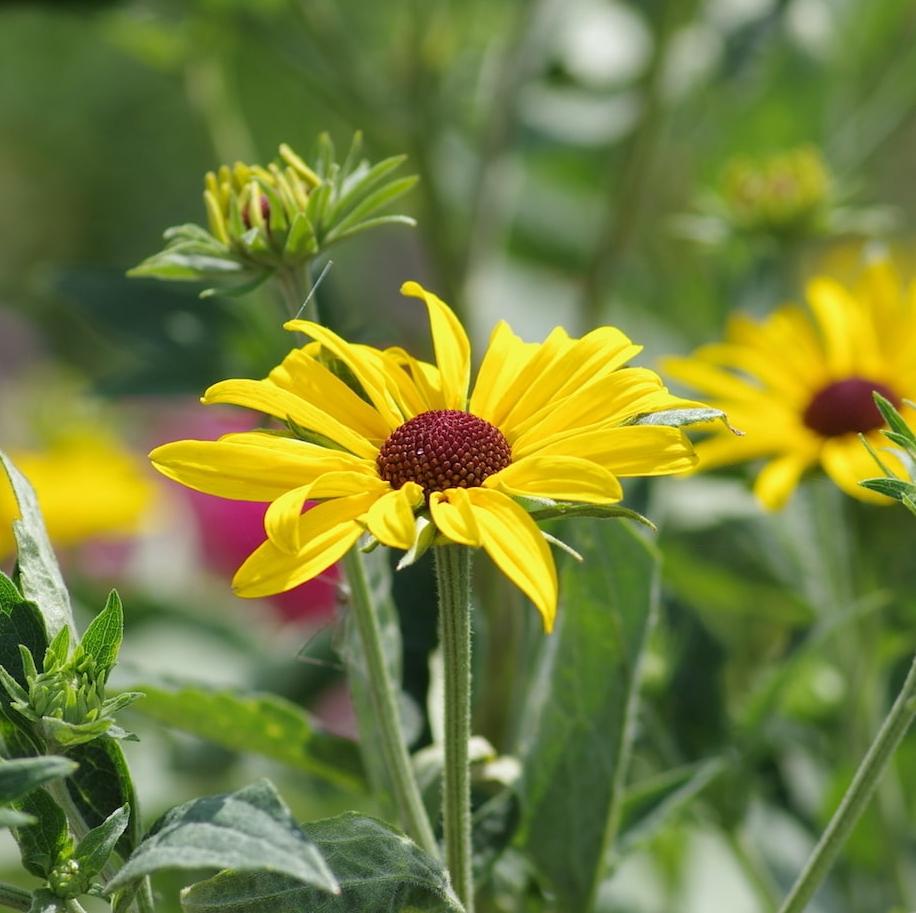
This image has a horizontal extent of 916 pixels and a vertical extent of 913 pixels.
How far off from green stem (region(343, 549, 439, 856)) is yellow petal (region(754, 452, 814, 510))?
0.60 feet

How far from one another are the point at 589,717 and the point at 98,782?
0.14 meters

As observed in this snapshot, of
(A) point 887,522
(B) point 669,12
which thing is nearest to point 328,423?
(A) point 887,522

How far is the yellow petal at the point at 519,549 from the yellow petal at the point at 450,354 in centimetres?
6

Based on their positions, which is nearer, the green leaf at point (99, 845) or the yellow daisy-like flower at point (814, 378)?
the green leaf at point (99, 845)

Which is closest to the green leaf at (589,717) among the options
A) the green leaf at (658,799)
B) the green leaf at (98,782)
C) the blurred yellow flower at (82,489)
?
the green leaf at (658,799)

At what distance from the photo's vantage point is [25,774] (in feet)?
0.82

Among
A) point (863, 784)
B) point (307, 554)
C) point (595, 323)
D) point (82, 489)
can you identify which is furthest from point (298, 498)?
point (82, 489)

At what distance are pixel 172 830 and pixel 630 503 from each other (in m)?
0.24

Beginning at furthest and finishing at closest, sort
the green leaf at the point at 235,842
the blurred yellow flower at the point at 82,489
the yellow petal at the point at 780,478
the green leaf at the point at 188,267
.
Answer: the blurred yellow flower at the point at 82,489 → the yellow petal at the point at 780,478 → the green leaf at the point at 188,267 → the green leaf at the point at 235,842

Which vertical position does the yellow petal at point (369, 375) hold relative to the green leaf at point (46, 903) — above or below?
above

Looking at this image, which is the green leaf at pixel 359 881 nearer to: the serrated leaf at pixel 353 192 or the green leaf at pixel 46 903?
the green leaf at pixel 46 903

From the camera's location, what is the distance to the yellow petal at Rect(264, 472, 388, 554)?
0.93ft

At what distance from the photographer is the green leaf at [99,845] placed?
281 millimetres

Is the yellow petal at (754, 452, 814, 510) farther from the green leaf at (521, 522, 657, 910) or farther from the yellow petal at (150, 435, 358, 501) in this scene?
the yellow petal at (150, 435, 358, 501)
